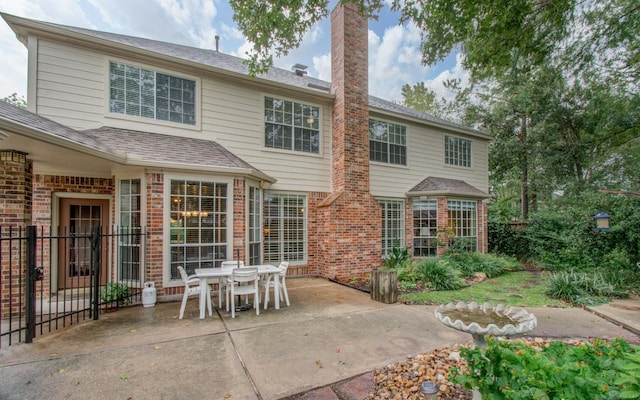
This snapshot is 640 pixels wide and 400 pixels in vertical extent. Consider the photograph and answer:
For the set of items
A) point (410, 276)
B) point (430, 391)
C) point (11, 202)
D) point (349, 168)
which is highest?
point (349, 168)

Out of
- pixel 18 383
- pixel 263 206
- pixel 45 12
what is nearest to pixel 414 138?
pixel 263 206

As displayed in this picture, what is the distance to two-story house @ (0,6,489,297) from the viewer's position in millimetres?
5898

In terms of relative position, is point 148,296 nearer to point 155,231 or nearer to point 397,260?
point 155,231

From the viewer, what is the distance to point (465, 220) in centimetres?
1112

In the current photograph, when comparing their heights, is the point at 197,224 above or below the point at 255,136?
below

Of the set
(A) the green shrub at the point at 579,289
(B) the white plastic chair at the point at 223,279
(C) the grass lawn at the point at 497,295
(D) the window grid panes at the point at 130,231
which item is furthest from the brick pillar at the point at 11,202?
(A) the green shrub at the point at 579,289

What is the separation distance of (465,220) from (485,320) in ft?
30.0

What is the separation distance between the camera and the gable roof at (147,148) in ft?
16.0

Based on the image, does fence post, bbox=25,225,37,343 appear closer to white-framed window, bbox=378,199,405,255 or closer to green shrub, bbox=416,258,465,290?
green shrub, bbox=416,258,465,290

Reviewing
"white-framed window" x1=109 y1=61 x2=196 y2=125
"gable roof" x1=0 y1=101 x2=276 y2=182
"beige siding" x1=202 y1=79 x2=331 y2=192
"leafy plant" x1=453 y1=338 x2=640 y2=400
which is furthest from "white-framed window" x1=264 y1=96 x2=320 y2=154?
"leafy plant" x1=453 y1=338 x2=640 y2=400

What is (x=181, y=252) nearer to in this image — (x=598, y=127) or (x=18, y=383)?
(x=18, y=383)

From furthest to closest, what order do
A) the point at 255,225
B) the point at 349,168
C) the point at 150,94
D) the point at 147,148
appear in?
the point at 349,168 → the point at 255,225 → the point at 150,94 → the point at 147,148

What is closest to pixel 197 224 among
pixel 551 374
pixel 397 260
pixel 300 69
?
pixel 397 260

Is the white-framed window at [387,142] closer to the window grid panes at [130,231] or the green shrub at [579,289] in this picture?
the green shrub at [579,289]
